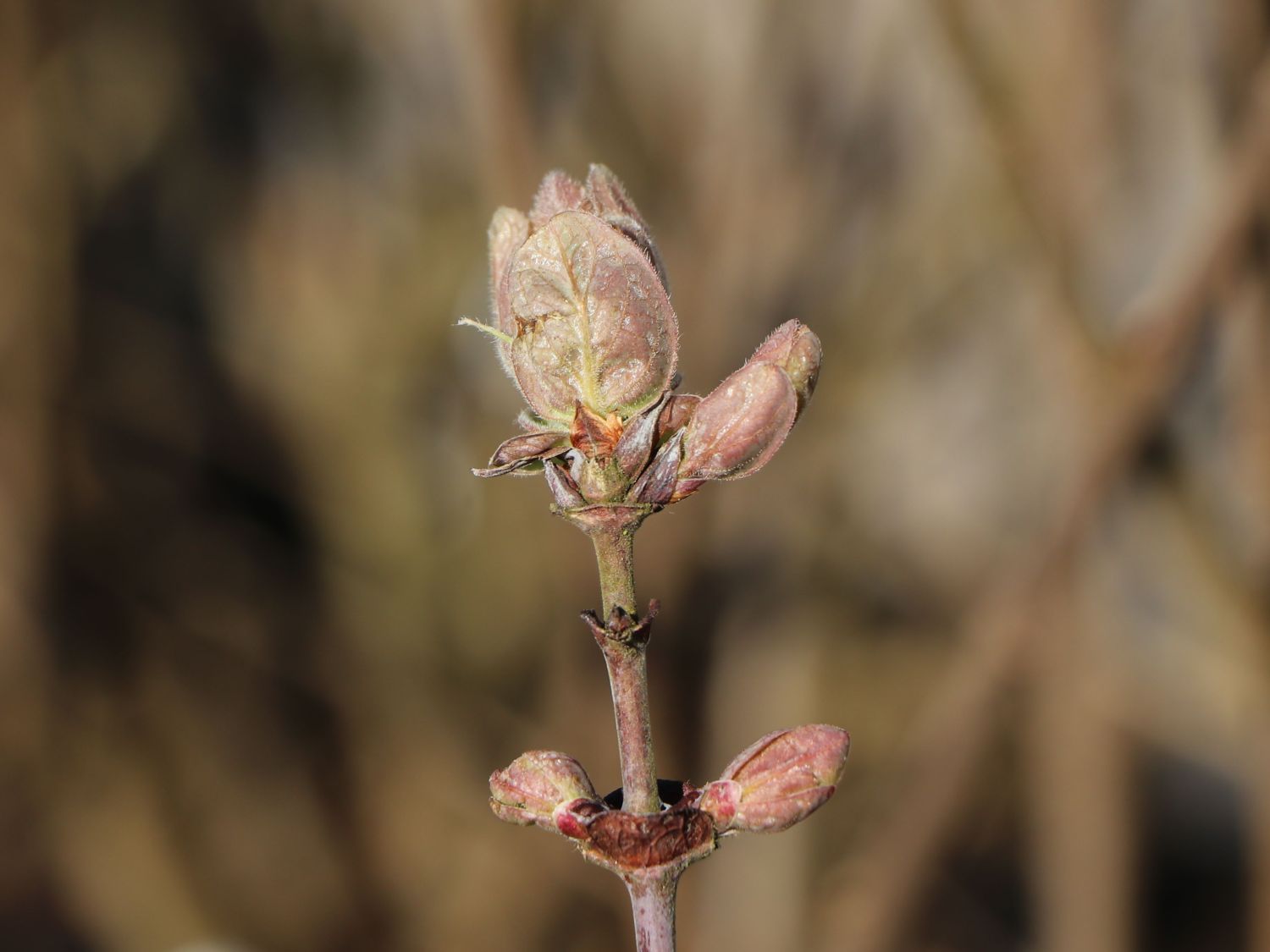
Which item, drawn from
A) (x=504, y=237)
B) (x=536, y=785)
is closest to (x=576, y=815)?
(x=536, y=785)

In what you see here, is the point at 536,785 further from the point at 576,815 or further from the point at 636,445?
the point at 636,445

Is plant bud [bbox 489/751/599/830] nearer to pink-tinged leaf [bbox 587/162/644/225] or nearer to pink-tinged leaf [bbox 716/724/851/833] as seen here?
pink-tinged leaf [bbox 716/724/851/833]

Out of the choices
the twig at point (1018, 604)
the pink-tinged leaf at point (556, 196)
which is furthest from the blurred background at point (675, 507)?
the pink-tinged leaf at point (556, 196)

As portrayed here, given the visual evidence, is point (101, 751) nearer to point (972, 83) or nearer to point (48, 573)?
point (48, 573)

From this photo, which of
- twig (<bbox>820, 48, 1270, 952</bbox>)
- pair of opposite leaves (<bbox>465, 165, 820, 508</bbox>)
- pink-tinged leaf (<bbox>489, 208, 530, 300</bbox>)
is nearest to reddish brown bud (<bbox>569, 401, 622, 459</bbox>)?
pair of opposite leaves (<bbox>465, 165, 820, 508</bbox>)

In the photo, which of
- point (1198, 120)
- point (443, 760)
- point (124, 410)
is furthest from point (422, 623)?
point (1198, 120)

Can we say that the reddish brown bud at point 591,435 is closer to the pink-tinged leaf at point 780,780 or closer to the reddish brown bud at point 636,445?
the reddish brown bud at point 636,445
